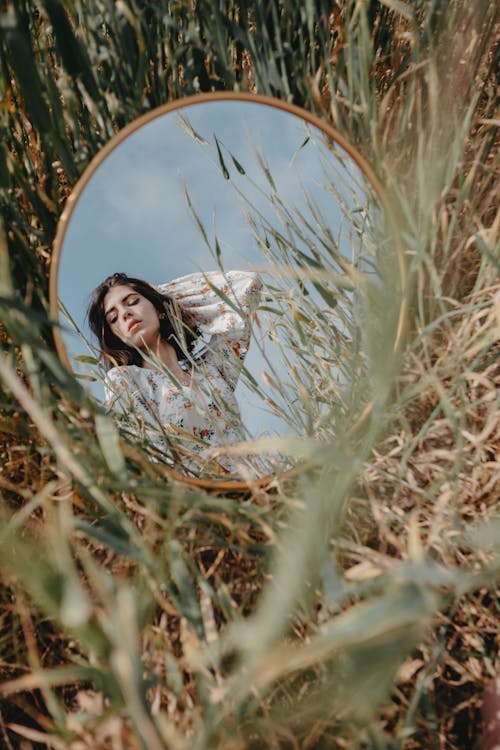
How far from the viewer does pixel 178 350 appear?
2.04 feet

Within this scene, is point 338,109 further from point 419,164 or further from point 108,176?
point 108,176

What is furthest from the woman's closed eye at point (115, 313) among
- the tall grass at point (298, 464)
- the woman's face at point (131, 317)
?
the tall grass at point (298, 464)

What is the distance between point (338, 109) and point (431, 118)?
3.7 inches

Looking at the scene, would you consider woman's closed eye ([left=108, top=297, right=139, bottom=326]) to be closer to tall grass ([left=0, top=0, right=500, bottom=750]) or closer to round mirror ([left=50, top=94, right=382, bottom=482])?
round mirror ([left=50, top=94, right=382, bottom=482])

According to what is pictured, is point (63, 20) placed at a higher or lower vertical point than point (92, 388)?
higher

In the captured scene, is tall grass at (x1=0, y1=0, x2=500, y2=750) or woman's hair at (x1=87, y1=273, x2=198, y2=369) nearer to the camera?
tall grass at (x1=0, y1=0, x2=500, y2=750)

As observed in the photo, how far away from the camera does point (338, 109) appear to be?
1.84ft

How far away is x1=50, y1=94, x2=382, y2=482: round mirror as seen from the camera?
1.69 ft

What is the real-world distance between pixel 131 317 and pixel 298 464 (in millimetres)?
248

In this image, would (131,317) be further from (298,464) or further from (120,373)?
(298,464)

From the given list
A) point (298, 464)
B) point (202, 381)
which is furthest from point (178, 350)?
point (298, 464)

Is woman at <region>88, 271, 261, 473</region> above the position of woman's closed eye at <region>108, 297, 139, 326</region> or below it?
below

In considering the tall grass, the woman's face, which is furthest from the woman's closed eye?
the tall grass

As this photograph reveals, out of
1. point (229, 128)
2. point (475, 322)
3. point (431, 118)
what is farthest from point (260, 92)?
point (475, 322)
